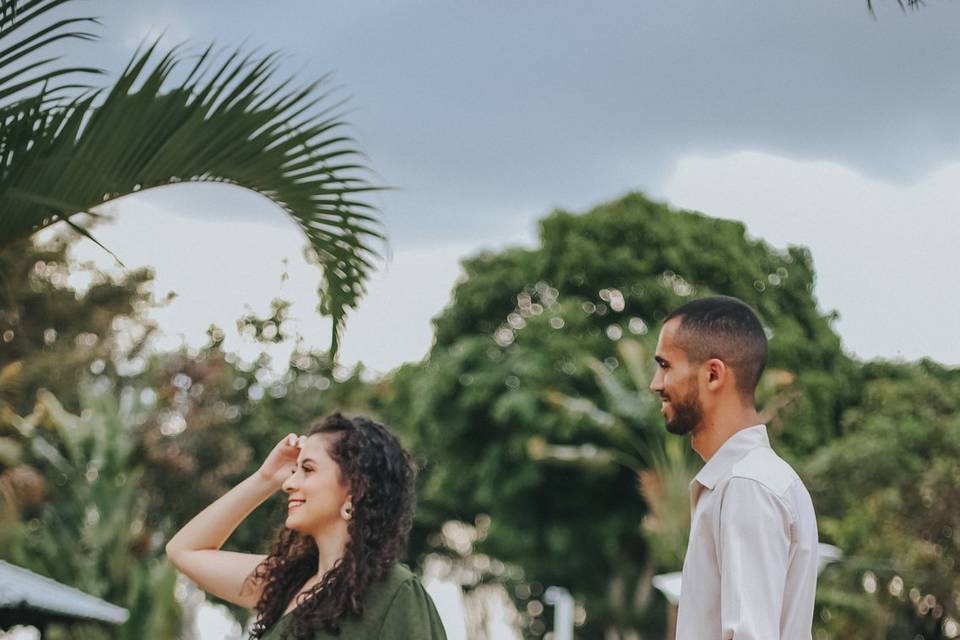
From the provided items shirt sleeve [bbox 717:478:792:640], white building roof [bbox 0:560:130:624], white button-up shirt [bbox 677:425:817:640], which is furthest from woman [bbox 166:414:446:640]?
white building roof [bbox 0:560:130:624]

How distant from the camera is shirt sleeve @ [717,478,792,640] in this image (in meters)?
3.09

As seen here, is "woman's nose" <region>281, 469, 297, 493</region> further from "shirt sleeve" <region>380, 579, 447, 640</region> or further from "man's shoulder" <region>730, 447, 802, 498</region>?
"man's shoulder" <region>730, 447, 802, 498</region>

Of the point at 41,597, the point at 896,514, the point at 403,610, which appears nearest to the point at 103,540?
the point at 41,597

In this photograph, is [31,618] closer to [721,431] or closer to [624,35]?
[721,431]

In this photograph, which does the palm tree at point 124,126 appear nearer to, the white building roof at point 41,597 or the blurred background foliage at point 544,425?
the white building roof at point 41,597

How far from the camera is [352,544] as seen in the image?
13.0 feet

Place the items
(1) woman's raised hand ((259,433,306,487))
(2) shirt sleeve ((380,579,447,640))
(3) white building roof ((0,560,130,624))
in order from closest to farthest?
(2) shirt sleeve ((380,579,447,640)) < (1) woman's raised hand ((259,433,306,487)) < (3) white building roof ((0,560,130,624))

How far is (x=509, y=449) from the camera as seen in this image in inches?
1307

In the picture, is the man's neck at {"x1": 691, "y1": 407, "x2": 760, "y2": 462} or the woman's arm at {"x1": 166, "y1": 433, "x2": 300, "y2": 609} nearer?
the man's neck at {"x1": 691, "y1": 407, "x2": 760, "y2": 462}

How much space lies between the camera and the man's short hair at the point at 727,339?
338cm

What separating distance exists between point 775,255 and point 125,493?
20.0m

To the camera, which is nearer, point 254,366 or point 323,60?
point 323,60

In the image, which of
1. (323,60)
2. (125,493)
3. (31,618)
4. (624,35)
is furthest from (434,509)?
(323,60)

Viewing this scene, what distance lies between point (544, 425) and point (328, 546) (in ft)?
91.9
